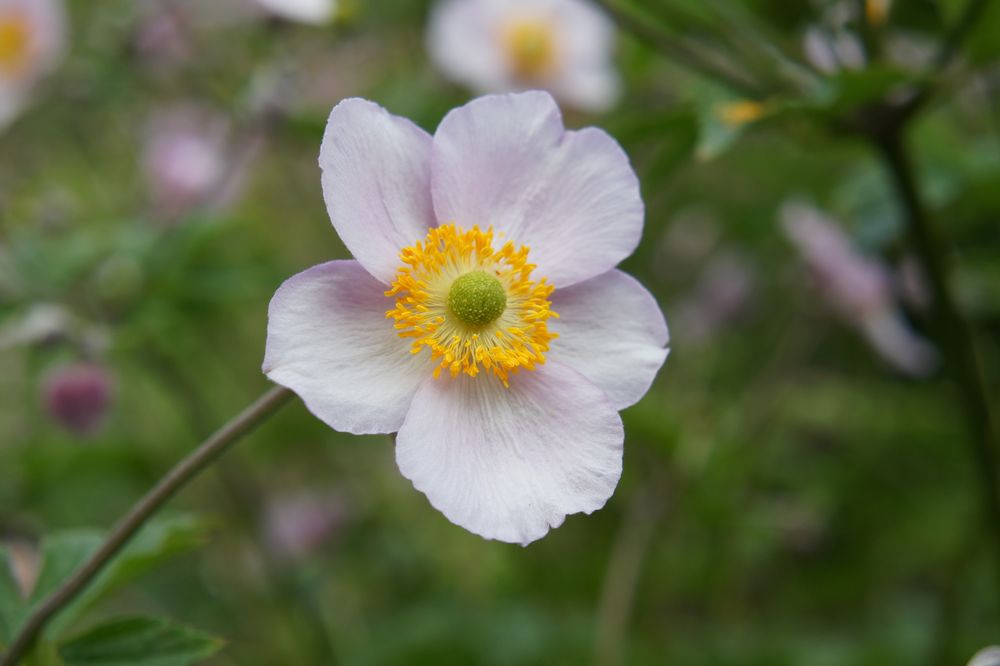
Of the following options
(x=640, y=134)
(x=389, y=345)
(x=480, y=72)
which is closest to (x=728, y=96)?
(x=640, y=134)

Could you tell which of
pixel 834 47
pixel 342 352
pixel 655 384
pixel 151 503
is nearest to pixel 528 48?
pixel 655 384

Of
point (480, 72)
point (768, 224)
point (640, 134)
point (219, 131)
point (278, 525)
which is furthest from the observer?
point (219, 131)

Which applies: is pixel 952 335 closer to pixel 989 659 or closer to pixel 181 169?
pixel 989 659

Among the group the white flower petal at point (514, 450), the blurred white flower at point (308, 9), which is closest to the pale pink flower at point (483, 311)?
the white flower petal at point (514, 450)

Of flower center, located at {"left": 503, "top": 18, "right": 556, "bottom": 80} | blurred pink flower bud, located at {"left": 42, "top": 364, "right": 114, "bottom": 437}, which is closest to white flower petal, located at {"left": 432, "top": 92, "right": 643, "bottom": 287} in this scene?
blurred pink flower bud, located at {"left": 42, "top": 364, "right": 114, "bottom": 437}

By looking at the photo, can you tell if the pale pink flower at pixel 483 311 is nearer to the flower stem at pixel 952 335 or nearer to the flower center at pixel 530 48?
the flower stem at pixel 952 335

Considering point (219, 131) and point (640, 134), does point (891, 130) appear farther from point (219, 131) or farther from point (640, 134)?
point (219, 131)

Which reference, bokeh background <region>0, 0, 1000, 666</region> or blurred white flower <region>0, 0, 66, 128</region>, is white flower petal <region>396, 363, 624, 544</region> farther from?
blurred white flower <region>0, 0, 66, 128</region>
